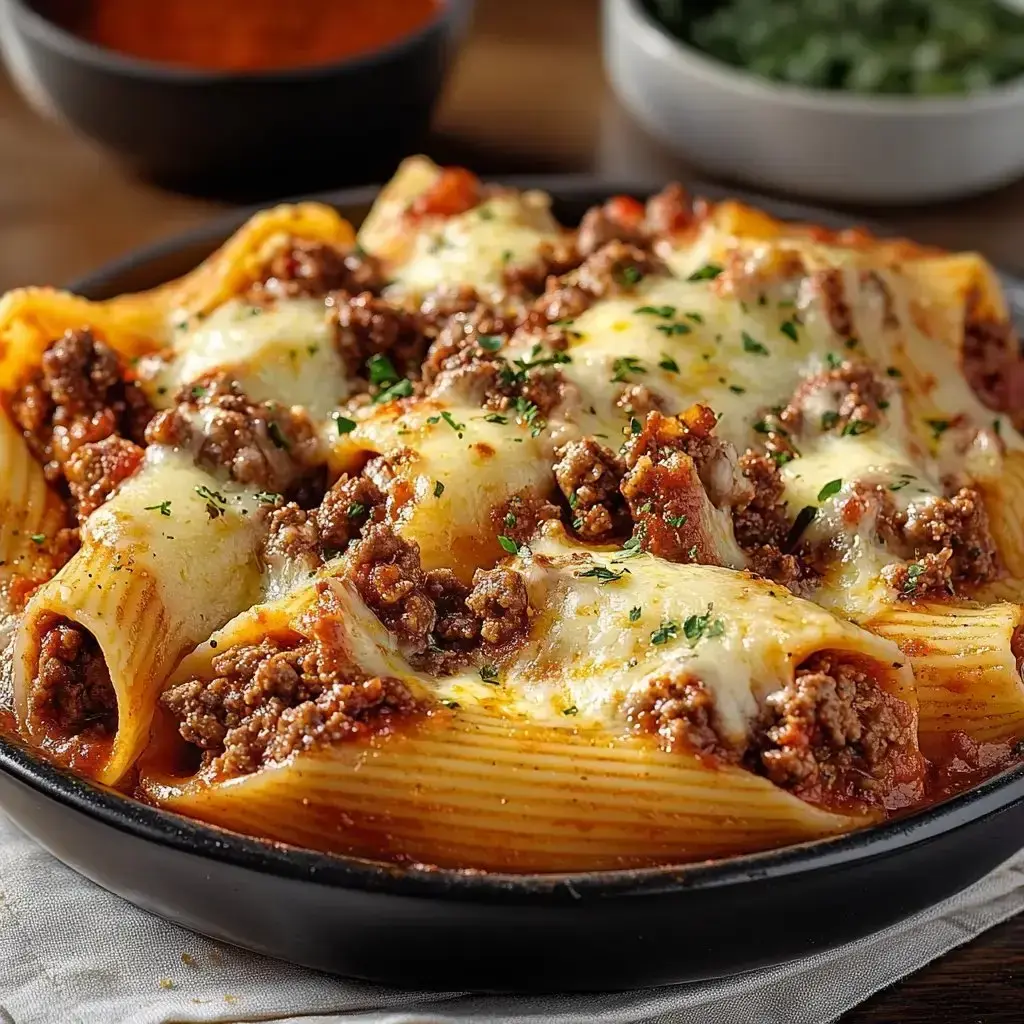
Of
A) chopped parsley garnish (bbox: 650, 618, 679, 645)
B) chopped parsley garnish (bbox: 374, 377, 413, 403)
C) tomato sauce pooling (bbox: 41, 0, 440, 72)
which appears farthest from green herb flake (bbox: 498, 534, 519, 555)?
tomato sauce pooling (bbox: 41, 0, 440, 72)

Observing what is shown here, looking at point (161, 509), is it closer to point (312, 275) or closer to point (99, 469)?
point (99, 469)

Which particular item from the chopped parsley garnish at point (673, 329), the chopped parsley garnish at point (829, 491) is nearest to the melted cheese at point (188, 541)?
the chopped parsley garnish at point (673, 329)

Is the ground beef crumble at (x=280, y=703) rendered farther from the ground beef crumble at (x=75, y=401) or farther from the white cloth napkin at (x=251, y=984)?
the ground beef crumble at (x=75, y=401)

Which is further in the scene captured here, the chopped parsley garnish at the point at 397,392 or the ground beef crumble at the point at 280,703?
the chopped parsley garnish at the point at 397,392

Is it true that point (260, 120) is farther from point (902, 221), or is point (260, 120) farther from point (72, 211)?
point (902, 221)

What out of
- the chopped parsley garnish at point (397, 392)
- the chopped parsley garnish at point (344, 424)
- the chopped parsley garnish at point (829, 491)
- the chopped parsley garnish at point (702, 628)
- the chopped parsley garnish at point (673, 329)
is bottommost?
the chopped parsley garnish at point (829, 491)

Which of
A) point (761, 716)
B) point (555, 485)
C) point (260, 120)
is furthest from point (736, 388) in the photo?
point (260, 120)
